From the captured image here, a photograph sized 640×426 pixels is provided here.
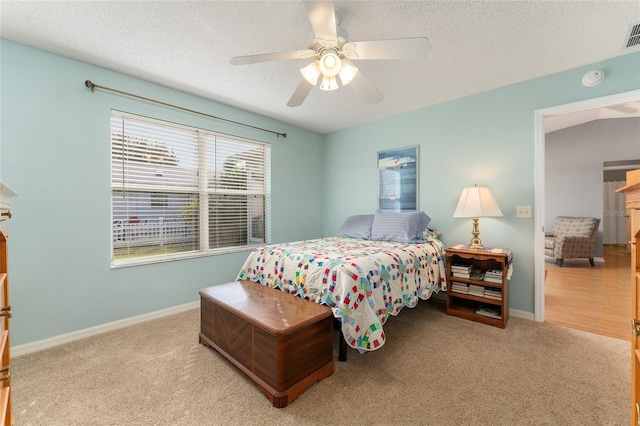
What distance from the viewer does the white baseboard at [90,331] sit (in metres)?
2.11

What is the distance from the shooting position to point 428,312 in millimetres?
2943

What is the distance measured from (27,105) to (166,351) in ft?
7.40

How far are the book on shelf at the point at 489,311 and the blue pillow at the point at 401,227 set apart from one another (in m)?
0.88

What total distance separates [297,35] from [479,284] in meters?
2.76

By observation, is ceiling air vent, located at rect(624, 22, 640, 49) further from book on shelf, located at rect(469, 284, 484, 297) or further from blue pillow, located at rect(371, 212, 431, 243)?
book on shelf, located at rect(469, 284, 484, 297)

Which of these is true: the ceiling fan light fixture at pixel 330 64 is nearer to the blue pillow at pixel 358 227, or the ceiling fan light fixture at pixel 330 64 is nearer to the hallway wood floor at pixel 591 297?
the blue pillow at pixel 358 227

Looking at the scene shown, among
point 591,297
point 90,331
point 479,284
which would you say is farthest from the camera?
point 591,297

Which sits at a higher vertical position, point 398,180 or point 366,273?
point 398,180

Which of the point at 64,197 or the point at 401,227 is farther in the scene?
the point at 401,227

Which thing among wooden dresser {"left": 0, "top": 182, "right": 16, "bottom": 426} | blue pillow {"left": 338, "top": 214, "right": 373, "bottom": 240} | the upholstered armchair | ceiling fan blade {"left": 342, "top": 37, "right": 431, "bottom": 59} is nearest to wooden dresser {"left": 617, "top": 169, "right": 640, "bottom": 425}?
ceiling fan blade {"left": 342, "top": 37, "right": 431, "bottom": 59}

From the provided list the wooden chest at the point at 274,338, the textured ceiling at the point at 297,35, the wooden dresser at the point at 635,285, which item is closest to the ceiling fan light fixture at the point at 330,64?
the textured ceiling at the point at 297,35

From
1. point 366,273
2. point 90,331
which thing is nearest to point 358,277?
point 366,273

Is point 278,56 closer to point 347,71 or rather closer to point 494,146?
point 347,71

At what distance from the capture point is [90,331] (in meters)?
2.41
